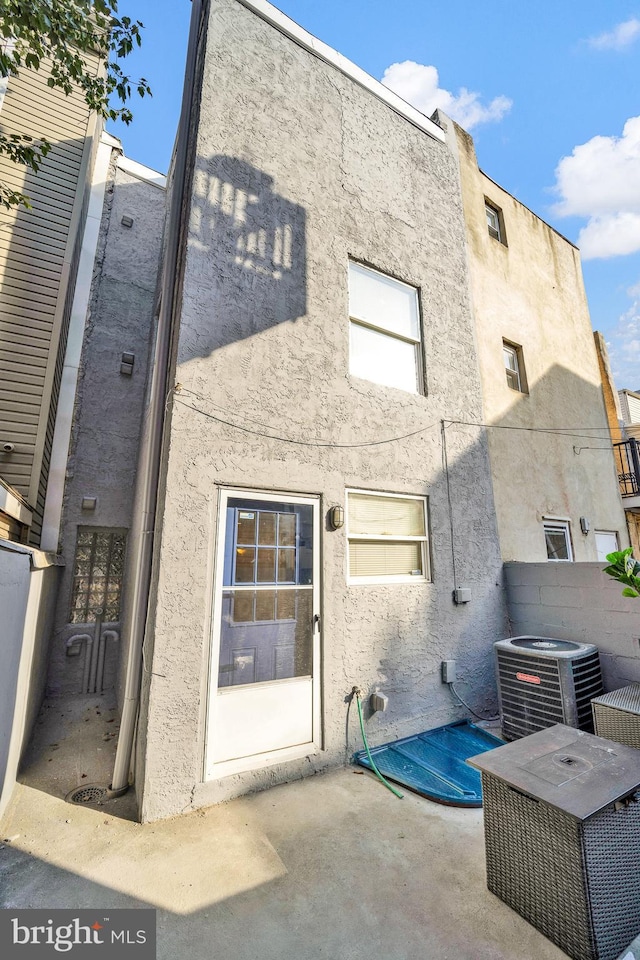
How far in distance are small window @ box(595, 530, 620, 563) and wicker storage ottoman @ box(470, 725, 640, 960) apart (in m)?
5.76

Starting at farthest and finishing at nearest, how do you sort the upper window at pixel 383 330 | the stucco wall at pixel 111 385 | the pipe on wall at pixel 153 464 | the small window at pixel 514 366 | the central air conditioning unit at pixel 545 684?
1. the small window at pixel 514 366
2. the stucco wall at pixel 111 385
3. the upper window at pixel 383 330
4. the central air conditioning unit at pixel 545 684
5. the pipe on wall at pixel 153 464

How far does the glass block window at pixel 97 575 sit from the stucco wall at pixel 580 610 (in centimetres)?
553

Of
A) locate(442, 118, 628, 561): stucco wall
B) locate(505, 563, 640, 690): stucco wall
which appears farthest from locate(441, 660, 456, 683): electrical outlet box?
locate(442, 118, 628, 561): stucco wall

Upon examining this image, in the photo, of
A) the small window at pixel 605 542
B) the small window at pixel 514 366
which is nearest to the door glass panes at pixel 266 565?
the small window at pixel 514 366

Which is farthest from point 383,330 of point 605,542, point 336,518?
point 605,542

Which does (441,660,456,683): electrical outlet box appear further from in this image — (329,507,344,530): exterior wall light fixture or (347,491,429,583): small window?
(329,507,344,530): exterior wall light fixture

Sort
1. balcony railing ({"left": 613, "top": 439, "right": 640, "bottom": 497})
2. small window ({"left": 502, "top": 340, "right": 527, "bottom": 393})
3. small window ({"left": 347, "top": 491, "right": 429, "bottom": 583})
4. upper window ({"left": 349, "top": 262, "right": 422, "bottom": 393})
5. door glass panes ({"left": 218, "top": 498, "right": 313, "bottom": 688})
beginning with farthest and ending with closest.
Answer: balcony railing ({"left": 613, "top": 439, "right": 640, "bottom": 497}), small window ({"left": 502, "top": 340, "right": 527, "bottom": 393}), upper window ({"left": 349, "top": 262, "right": 422, "bottom": 393}), small window ({"left": 347, "top": 491, "right": 429, "bottom": 583}), door glass panes ({"left": 218, "top": 498, "right": 313, "bottom": 688})

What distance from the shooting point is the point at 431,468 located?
4.60 m

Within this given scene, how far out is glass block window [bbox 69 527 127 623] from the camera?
5.78 meters

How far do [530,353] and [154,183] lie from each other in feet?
25.2

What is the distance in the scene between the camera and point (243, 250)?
381cm

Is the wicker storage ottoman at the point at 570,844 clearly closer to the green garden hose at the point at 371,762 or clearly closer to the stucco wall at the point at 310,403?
the green garden hose at the point at 371,762

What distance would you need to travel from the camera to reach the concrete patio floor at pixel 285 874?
1807 mm

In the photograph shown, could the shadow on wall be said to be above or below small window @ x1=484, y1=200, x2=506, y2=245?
below
